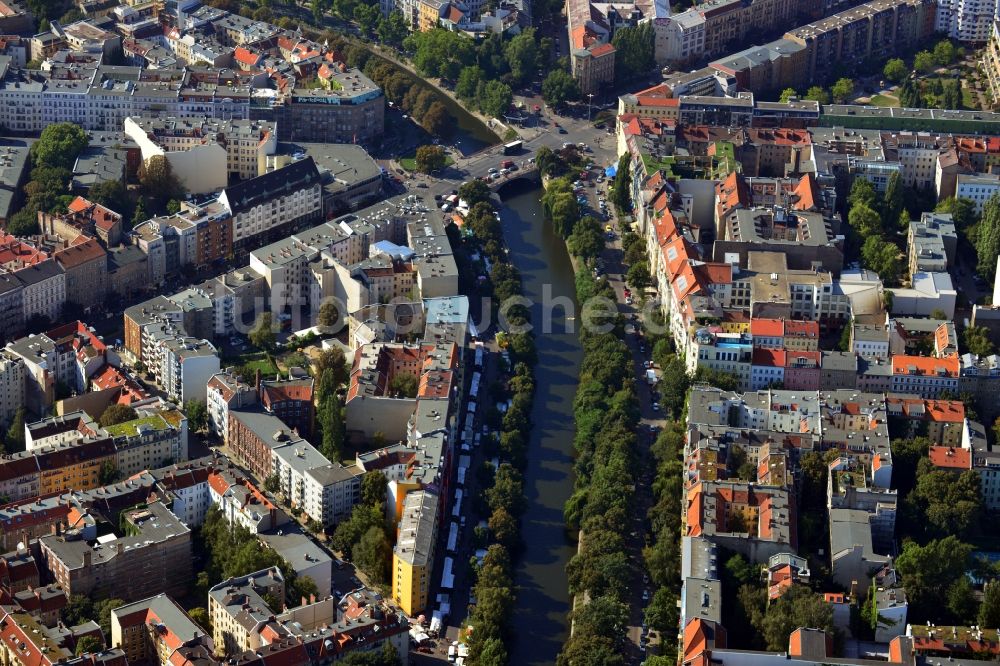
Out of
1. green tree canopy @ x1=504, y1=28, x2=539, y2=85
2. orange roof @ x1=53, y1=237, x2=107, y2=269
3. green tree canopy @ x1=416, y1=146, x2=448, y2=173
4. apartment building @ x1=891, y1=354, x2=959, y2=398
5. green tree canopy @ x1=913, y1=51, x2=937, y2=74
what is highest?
green tree canopy @ x1=504, y1=28, x2=539, y2=85

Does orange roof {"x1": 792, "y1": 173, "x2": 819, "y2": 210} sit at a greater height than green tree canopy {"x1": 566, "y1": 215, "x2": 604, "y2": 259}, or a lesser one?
greater

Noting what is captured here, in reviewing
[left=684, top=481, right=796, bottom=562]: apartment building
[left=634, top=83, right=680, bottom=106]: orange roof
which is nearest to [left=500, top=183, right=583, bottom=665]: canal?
[left=684, top=481, right=796, bottom=562]: apartment building

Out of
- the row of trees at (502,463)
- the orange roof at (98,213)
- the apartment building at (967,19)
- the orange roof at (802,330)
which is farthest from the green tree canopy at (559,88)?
the orange roof at (802,330)

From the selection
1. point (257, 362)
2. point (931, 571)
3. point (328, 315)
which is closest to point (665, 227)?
point (328, 315)

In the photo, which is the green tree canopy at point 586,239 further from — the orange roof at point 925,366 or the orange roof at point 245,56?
the orange roof at point 245,56

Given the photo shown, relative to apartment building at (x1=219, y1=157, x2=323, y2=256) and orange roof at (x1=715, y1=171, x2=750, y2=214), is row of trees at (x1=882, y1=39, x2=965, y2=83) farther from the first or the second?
apartment building at (x1=219, y1=157, x2=323, y2=256)
